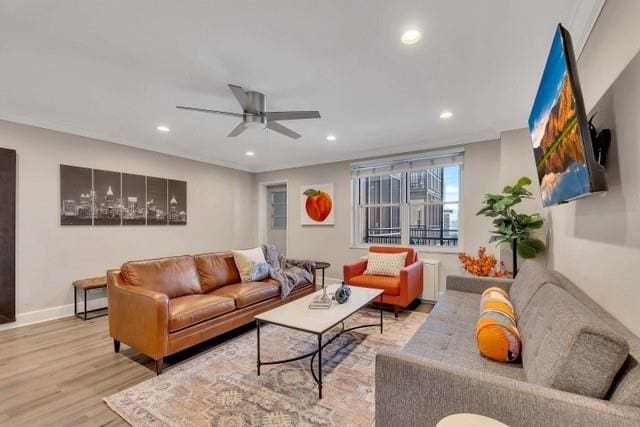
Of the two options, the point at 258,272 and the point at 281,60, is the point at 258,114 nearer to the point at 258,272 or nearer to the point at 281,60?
the point at 281,60

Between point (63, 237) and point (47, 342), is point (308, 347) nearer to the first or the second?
point (47, 342)

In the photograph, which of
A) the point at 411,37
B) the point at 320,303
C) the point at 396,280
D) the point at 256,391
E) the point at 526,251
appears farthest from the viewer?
the point at 396,280

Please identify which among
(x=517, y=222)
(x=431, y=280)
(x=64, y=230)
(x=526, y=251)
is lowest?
(x=431, y=280)

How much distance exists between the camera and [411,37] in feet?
6.40

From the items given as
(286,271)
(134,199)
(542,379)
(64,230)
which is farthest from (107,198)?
(542,379)

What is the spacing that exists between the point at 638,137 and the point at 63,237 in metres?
5.34

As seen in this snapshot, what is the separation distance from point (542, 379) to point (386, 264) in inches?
117

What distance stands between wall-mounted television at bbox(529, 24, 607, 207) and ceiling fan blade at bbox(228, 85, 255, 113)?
2061 millimetres

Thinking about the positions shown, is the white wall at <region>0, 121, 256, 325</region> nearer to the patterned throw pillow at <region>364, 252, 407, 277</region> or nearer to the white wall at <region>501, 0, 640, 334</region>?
the patterned throw pillow at <region>364, 252, 407, 277</region>

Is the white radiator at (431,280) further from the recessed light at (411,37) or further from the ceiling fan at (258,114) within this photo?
the recessed light at (411,37)

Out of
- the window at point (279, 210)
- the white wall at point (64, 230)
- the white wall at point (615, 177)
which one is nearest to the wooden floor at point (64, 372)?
the white wall at point (64, 230)

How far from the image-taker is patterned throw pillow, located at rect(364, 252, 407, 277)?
404 cm

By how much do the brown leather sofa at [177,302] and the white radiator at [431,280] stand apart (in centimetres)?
217

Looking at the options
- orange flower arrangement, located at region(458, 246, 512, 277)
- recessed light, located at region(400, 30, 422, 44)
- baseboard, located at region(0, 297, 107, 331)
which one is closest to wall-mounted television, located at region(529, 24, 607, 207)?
recessed light, located at region(400, 30, 422, 44)
